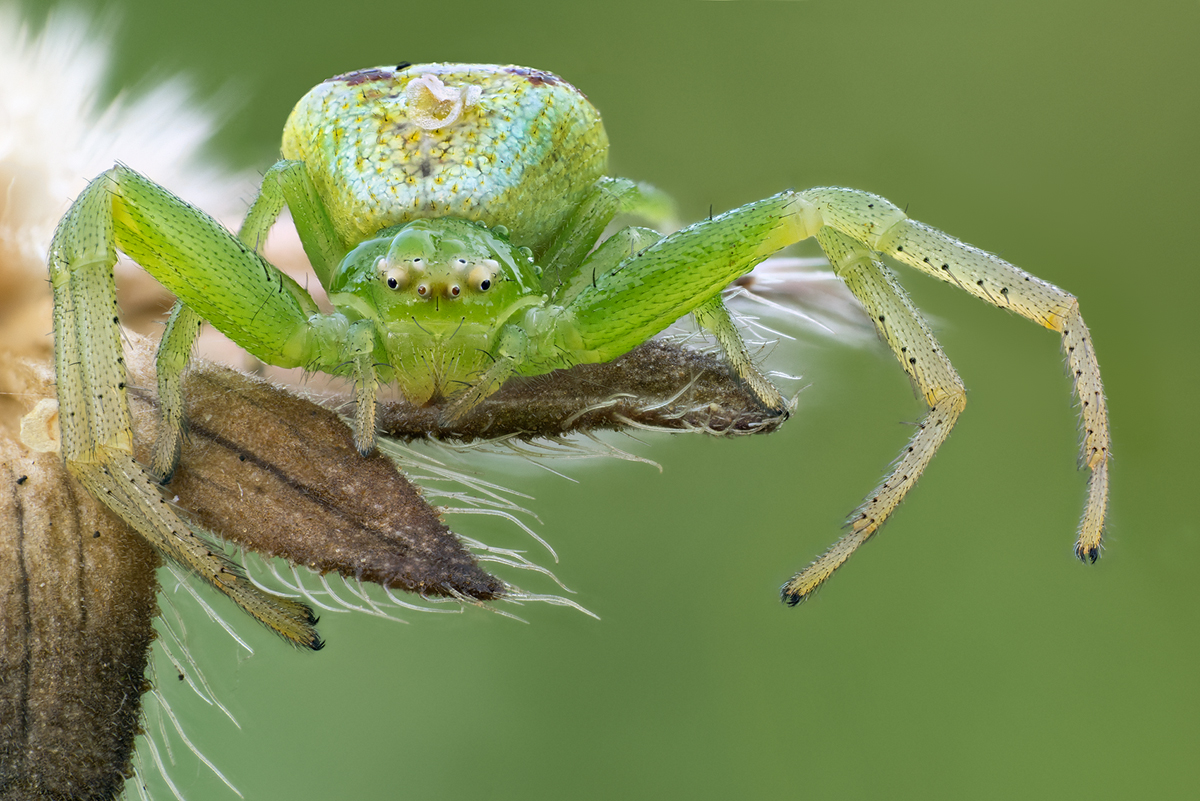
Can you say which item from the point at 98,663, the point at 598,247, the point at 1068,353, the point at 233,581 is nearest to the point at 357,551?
the point at 233,581

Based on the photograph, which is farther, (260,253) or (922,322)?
(260,253)

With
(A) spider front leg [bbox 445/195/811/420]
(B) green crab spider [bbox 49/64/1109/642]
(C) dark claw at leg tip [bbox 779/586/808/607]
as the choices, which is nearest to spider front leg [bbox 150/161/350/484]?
(B) green crab spider [bbox 49/64/1109/642]

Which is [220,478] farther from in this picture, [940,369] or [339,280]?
[940,369]

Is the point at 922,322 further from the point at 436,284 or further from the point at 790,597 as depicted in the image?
the point at 436,284

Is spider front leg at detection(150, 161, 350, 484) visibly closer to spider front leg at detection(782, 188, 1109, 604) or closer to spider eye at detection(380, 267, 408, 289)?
spider eye at detection(380, 267, 408, 289)

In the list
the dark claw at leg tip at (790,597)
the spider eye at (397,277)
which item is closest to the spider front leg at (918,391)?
the dark claw at leg tip at (790,597)

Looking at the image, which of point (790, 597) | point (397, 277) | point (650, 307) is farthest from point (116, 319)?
point (790, 597)
